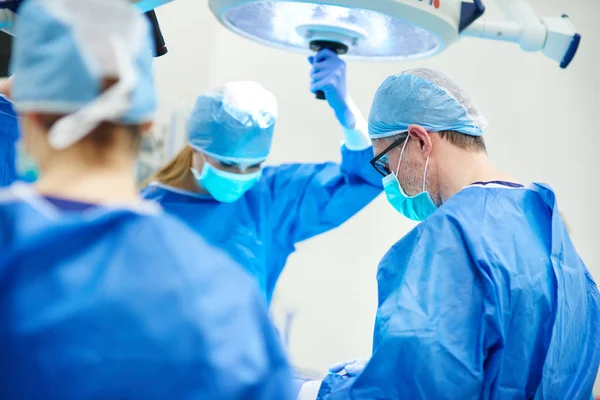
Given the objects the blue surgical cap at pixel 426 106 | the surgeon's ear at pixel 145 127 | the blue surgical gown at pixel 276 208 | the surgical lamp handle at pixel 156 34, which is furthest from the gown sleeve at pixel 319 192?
the surgeon's ear at pixel 145 127

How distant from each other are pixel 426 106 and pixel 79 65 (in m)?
0.89

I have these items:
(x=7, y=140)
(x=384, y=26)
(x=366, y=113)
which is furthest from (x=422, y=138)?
(x=366, y=113)

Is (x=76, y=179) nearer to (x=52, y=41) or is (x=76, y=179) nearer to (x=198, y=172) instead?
(x=52, y=41)

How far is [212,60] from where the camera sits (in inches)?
124

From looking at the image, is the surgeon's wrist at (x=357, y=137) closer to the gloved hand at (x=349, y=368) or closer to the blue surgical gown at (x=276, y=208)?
the blue surgical gown at (x=276, y=208)

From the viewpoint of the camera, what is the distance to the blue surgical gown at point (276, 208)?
6.79 ft

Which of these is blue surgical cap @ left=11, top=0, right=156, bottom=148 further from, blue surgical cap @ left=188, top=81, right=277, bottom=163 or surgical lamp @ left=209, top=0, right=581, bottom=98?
blue surgical cap @ left=188, top=81, right=277, bottom=163

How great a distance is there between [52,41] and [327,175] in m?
1.41

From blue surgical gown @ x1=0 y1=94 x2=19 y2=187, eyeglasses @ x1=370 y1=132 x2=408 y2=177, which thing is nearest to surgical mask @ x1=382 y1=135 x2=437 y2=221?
eyeglasses @ x1=370 y1=132 x2=408 y2=177

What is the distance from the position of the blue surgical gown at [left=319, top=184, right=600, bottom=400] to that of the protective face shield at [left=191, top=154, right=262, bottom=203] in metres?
0.71

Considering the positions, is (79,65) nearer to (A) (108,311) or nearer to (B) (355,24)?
(A) (108,311)

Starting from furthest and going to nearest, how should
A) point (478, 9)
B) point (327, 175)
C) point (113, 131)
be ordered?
point (327, 175) < point (478, 9) < point (113, 131)

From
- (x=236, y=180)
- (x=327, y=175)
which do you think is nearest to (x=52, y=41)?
(x=236, y=180)

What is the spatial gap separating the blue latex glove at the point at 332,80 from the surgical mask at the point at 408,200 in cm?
32
